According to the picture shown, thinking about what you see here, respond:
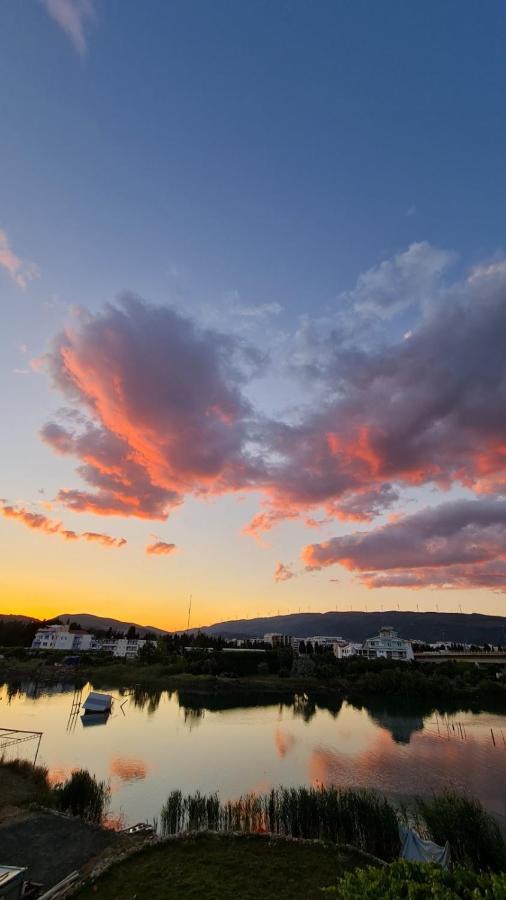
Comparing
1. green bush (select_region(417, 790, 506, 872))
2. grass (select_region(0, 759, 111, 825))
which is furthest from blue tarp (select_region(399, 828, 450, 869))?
grass (select_region(0, 759, 111, 825))

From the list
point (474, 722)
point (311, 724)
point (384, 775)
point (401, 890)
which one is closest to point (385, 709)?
point (474, 722)

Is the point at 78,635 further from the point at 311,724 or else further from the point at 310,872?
the point at 310,872

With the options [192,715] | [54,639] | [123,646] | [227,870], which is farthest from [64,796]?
[123,646]

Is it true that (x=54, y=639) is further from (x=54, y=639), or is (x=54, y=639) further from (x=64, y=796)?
(x=64, y=796)

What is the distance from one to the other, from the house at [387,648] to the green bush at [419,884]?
6578 inches

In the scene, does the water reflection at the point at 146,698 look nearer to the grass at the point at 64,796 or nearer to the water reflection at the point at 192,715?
the water reflection at the point at 192,715

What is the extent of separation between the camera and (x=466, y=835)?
70.8 ft

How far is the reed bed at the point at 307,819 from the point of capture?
22.2 meters

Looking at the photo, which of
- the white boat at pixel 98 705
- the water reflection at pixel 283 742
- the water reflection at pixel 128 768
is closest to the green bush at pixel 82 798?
the water reflection at pixel 128 768

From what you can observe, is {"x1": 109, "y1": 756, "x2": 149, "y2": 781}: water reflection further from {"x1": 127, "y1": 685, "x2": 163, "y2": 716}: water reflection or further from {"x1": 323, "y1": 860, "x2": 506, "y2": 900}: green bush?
{"x1": 323, "y1": 860, "x2": 506, "y2": 900}: green bush

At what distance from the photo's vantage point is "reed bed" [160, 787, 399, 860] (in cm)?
2225

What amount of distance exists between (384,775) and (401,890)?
40.7 meters

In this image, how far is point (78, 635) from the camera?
180625 millimetres

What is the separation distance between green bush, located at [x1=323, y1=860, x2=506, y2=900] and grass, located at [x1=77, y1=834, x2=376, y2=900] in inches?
360
